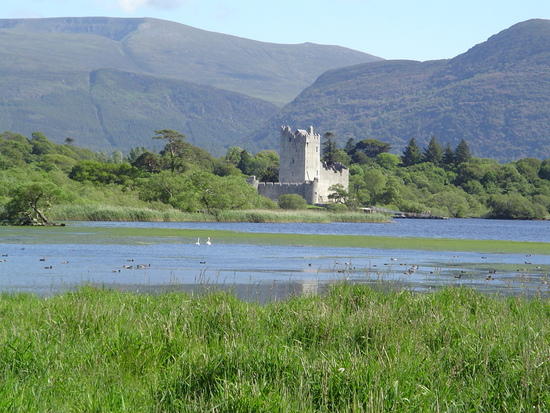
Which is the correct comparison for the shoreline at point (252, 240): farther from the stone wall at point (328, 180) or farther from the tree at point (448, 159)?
the tree at point (448, 159)

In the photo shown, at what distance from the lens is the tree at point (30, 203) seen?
41.2 meters

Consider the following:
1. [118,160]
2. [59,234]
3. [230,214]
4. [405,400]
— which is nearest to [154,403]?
[405,400]

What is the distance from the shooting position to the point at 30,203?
4184 cm

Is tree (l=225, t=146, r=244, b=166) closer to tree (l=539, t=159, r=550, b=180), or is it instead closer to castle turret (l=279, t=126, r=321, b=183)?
castle turret (l=279, t=126, r=321, b=183)

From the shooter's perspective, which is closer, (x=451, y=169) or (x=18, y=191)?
(x=18, y=191)

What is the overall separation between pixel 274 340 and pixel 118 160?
130739 millimetres

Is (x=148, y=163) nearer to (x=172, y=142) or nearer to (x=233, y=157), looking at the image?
(x=172, y=142)

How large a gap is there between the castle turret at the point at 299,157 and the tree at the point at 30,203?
6724 centimetres

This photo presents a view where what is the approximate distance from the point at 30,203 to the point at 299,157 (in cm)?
7139

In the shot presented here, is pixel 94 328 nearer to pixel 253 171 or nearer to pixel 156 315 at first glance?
pixel 156 315

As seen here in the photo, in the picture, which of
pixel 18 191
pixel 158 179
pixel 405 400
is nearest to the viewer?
pixel 405 400

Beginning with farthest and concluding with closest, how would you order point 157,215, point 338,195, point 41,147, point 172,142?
1. point 41,147
2. point 338,195
3. point 172,142
4. point 157,215

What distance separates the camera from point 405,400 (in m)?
6.59

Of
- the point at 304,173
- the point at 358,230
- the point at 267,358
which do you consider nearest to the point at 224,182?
the point at 358,230
